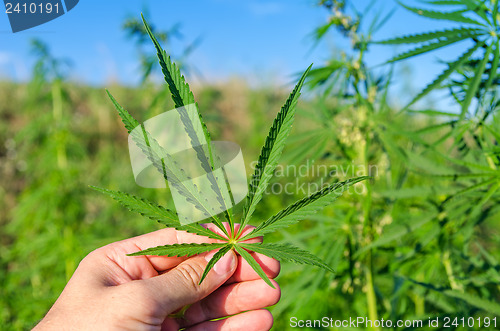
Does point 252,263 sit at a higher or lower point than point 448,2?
lower

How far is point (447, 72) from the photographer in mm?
854

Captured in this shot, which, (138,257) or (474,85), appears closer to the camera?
(474,85)

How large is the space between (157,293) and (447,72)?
0.79 m

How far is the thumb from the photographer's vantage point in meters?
0.78

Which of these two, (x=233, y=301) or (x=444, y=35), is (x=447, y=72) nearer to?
(x=444, y=35)

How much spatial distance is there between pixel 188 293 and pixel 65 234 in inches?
74.5

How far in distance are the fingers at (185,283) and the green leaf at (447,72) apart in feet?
1.81

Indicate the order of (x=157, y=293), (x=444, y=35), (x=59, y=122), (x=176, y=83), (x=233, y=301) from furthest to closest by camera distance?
(x=59, y=122) < (x=233, y=301) < (x=444, y=35) < (x=157, y=293) < (x=176, y=83)

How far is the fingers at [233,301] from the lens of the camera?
38.0 inches

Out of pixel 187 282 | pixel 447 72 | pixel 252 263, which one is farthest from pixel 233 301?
pixel 447 72

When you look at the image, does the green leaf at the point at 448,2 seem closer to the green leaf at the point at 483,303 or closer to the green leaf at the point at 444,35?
the green leaf at the point at 444,35

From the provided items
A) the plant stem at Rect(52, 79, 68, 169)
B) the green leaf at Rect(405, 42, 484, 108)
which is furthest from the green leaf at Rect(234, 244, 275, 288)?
the plant stem at Rect(52, 79, 68, 169)

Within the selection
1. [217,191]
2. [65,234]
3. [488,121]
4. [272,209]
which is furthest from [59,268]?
[488,121]

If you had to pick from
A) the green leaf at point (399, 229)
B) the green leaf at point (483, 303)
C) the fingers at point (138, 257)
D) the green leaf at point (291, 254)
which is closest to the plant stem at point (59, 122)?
the fingers at point (138, 257)
